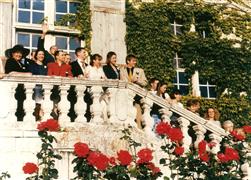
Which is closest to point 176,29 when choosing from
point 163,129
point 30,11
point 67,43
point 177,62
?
point 177,62

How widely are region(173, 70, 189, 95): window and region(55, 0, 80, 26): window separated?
3104 millimetres

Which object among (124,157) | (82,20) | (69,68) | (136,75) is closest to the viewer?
(124,157)

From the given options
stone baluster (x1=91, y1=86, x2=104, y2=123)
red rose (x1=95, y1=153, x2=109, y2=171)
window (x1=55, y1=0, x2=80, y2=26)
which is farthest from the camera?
window (x1=55, y1=0, x2=80, y2=26)

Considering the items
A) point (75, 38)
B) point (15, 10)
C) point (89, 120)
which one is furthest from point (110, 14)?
point (89, 120)

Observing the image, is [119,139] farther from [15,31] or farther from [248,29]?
[248,29]

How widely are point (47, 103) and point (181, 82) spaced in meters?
5.83

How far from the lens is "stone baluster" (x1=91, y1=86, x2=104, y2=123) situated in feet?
25.7

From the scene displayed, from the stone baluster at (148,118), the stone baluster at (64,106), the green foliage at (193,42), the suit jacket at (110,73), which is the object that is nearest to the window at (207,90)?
Result: the green foliage at (193,42)

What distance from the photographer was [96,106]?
7855mm

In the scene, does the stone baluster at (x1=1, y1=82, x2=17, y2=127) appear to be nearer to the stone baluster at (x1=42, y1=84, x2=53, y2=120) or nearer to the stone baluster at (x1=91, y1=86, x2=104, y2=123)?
the stone baluster at (x1=42, y1=84, x2=53, y2=120)

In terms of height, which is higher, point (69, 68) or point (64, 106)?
point (69, 68)

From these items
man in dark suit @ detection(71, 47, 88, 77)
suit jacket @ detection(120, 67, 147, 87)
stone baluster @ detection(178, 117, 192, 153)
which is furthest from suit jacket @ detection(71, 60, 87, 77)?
stone baluster @ detection(178, 117, 192, 153)

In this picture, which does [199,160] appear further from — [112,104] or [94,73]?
[94,73]

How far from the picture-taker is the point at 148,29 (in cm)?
1283
